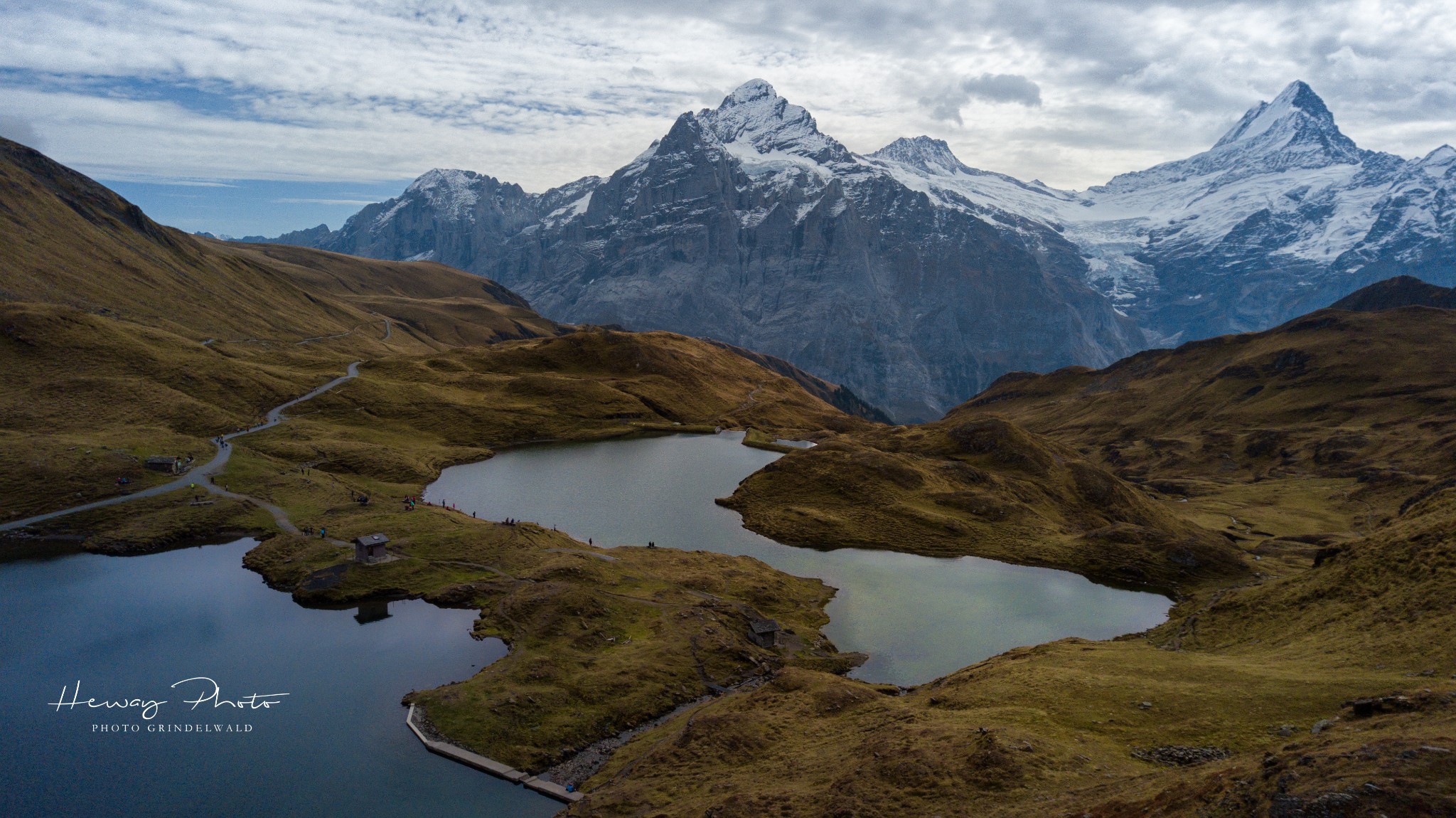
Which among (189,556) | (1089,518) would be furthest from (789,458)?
(189,556)

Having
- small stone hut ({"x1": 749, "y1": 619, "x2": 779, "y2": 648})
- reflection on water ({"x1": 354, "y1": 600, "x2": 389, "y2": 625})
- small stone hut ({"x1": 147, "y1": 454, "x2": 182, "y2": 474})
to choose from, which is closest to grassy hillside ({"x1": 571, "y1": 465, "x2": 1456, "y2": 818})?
small stone hut ({"x1": 749, "y1": 619, "x2": 779, "y2": 648})

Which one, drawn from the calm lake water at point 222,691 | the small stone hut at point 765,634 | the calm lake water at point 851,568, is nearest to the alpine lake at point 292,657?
the calm lake water at point 222,691

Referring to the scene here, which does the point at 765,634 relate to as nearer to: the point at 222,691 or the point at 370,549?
the point at 370,549

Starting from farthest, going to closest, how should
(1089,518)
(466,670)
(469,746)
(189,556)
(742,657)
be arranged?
1. (1089,518)
2. (189,556)
3. (742,657)
4. (466,670)
5. (469,746)

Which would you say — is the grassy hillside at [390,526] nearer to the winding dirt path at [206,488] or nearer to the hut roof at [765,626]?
the winding dirt path at [206,488]

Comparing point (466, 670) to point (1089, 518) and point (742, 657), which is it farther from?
point (1089, 518)

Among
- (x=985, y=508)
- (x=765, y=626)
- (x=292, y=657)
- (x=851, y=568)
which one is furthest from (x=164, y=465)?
(x=985, y=508)

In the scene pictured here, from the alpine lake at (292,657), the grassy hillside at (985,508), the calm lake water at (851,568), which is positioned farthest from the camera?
the grassy hillside at (985,508)
